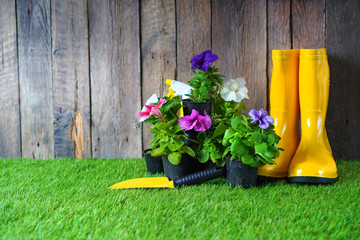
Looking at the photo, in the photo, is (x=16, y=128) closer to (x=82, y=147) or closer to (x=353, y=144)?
(x=82, y=147)

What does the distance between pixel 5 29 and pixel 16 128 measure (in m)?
0.45

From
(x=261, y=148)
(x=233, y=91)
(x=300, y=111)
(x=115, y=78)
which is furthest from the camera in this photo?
(x=115, y=78)

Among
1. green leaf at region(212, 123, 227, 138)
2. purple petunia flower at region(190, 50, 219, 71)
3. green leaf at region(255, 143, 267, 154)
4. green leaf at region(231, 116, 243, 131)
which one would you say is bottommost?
green leaf at region(255, 143, 267, 154)

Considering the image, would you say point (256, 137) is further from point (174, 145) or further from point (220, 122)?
point (174, 145)

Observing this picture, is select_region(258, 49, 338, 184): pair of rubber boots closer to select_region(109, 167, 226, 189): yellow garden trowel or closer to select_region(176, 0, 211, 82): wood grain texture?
select_region(109, 167, 226, 189): yellow garden trowel

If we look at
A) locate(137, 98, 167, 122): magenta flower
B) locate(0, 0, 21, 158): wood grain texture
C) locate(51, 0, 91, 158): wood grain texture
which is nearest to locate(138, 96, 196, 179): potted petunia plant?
locate(137, 98, 167, 122): magenta flower

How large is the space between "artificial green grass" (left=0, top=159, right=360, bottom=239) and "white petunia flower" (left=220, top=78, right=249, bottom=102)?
297 millimetres

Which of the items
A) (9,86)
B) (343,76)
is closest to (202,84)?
(343,76)

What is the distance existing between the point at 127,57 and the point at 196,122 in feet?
1.94

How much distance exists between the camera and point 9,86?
1.69 m

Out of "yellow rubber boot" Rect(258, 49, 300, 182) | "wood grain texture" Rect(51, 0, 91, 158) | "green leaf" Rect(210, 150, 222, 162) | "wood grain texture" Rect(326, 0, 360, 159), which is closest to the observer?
"green leaf" Rect(210, 150, 222, 162)

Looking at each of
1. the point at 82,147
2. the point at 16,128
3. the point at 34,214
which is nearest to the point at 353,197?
the point at 34,214

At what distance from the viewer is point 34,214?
0.99m

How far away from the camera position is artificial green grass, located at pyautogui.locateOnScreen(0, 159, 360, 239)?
87 centimetres
